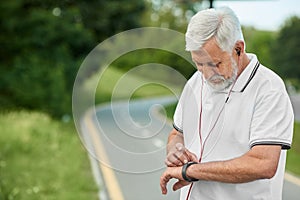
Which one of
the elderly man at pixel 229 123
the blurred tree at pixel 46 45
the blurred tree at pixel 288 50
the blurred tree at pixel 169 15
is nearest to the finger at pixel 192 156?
the elderly man at pixel 229 123

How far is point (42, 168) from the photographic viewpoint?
340 inches

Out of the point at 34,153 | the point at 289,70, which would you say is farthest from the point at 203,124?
the point at 289,70

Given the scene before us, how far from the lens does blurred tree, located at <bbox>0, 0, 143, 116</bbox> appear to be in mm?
18438

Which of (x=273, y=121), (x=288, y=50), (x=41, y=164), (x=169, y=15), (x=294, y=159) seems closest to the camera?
(x=273, y=121)

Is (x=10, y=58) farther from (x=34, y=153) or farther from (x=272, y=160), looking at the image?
(x=272, y=160)

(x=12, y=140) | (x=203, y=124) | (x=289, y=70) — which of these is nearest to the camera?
(x=203, y=124)

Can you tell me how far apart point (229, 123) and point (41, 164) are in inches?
284

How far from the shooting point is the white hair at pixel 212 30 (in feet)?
6.18

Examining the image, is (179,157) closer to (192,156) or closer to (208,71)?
(192,156)

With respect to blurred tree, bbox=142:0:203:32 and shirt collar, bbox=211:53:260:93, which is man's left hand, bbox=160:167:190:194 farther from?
blurred tree, bbox=142:0:203:32

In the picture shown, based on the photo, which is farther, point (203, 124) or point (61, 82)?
point (61, 82)

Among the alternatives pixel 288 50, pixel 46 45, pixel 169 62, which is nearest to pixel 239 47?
pixel 169 62

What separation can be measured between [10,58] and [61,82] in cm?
301

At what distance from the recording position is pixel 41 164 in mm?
8891
